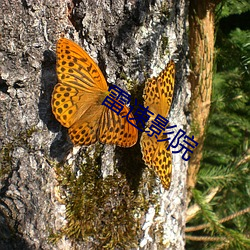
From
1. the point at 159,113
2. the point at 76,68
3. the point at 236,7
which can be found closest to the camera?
the point at 76,68

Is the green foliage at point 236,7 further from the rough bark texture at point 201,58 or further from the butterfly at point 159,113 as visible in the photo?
the butterfly at point 159,113

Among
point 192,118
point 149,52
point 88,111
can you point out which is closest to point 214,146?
point 192,118

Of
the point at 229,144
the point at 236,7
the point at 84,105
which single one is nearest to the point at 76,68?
the point at 84,105

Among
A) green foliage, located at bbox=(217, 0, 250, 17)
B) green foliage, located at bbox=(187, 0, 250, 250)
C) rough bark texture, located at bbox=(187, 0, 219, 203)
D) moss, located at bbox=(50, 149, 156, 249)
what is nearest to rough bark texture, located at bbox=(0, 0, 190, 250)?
moss, located at bbox=(50, 149, 156, 249)

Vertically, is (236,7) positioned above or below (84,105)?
above

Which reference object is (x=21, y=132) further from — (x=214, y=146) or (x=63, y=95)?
(x=214, y=146)

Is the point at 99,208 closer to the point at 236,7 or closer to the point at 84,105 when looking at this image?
the point at 84,105

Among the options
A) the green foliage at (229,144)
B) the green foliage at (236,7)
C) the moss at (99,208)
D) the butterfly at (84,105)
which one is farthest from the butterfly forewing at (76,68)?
the green foliage at (236,7)
